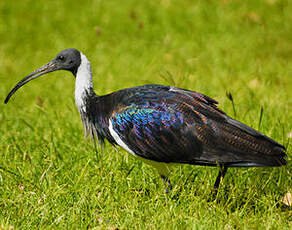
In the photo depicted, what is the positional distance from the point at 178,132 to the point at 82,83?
1156 millimetres

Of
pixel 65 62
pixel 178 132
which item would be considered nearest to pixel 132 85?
pixel 65 62

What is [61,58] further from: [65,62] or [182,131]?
[182,131]

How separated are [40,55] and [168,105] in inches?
175

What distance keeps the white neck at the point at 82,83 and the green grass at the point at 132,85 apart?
49cm

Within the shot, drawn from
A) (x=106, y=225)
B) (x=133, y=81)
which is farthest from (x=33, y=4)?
(x=106, y=225)

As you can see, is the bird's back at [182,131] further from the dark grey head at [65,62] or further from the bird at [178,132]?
the dark grey head at [65,62]

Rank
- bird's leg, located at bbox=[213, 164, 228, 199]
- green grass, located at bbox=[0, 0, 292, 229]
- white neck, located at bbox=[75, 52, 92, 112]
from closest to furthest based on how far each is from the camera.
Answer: green grass, located at bbox=[0, 0, 292, 229] < bird's leg, located at bbox=[213, 164, 228, 199] < white neck, located at bbox=[75, 52, 92, 112]

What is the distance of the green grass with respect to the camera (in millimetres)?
3967

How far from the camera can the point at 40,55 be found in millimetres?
8250

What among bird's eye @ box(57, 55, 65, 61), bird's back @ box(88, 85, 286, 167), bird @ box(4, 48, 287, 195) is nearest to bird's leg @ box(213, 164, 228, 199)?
bird @ box(4, 48, 287, 195)

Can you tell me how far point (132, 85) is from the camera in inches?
282

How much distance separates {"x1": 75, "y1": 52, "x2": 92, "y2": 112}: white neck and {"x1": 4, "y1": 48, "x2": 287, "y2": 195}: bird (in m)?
0.22

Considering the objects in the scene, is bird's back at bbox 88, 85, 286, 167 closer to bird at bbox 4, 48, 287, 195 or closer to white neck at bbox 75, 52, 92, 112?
bird at bbox 4, 48, 287, 195

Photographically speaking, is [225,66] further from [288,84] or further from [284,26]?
[284,26]
